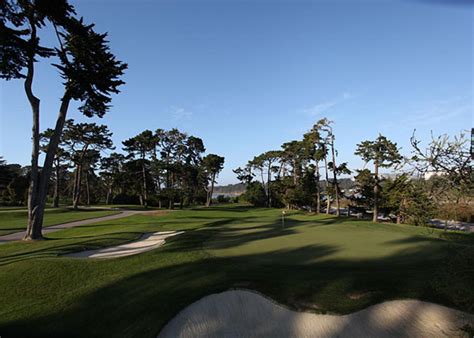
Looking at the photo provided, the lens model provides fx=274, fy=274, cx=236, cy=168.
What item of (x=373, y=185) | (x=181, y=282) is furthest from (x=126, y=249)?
(x=373, y=185)

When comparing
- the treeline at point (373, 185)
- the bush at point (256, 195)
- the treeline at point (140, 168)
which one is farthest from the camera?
the bush at point (256, 195)

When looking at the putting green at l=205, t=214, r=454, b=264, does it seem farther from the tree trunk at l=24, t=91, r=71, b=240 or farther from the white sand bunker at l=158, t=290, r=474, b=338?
the tree trunk at l=24, t=91, r=71, b=240

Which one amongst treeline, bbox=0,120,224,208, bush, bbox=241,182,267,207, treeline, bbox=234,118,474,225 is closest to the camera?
treeline, bbox=234,118,474,225

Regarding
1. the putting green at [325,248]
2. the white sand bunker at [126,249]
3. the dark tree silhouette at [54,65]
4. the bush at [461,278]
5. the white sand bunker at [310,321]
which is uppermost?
the dark tree silhouette at [54,65]

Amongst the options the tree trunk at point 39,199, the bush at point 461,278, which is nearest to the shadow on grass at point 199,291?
the bush at point 461,278

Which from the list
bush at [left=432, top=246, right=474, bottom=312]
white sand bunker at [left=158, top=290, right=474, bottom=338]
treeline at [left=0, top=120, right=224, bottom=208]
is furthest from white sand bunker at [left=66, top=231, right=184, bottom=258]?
treeline at [left=0, top=120, right=224, bottom=208]

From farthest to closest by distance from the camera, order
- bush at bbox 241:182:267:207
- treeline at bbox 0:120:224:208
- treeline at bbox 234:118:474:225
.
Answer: bush at bbox 241:182:267:207, treeline at bbox 0:120:224:208, treeline at bbox 234:118:474:225

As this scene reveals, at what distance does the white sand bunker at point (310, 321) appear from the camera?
4.89 m

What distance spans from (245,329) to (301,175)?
4453 cm

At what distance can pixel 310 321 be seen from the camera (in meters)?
5.18

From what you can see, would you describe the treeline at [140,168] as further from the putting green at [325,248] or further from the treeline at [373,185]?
the putting green at [325,248]

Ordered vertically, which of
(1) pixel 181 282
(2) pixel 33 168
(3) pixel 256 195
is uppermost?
(2) pixel 33 168

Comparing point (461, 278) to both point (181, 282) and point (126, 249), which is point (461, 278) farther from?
point (126, 249)

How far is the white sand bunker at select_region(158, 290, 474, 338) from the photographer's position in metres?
4.89
